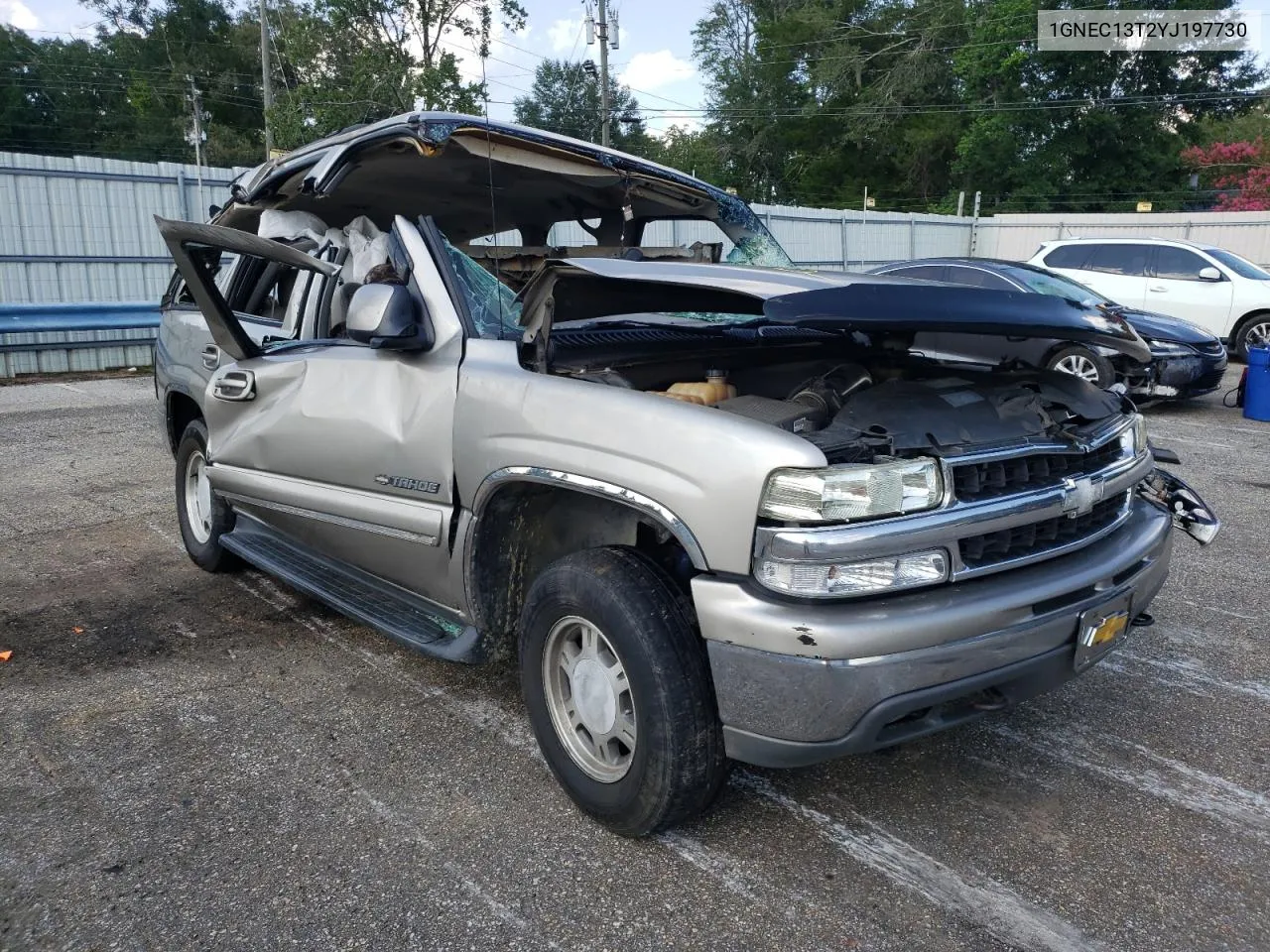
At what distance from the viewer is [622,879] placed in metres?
2.63

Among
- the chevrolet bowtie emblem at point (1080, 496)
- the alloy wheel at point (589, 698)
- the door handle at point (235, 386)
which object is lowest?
the alloy wheel at point (589, 698)

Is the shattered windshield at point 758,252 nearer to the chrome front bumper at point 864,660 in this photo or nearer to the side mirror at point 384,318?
the side mirror at point 384,318

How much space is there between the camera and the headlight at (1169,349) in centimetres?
983

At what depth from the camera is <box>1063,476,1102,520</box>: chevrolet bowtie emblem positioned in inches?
106

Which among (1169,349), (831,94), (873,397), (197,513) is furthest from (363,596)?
(831,94)

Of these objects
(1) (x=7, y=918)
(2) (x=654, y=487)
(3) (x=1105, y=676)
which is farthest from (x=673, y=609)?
(3) (x=1105, y=676)

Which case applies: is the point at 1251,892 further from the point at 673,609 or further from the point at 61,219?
the point at 61,219

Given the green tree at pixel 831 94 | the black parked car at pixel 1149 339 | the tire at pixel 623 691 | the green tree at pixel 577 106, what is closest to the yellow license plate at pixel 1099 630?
the tire at pixel 623 691

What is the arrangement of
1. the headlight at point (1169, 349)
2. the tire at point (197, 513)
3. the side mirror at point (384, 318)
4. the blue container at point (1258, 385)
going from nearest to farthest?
the side mirror at point (384, 318) → the tire at point (197, 513) → the blue container at point (1258, 385) → the headlight at point (1169, 349)

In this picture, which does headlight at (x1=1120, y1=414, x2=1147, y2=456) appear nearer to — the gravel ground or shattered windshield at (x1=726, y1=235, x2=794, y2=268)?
the gravel ground

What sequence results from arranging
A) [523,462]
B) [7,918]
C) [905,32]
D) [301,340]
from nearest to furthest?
[7,918] < [523,462] < [301,340] < [905,32]

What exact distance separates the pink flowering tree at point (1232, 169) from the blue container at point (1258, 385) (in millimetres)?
29039

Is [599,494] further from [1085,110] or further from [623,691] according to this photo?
[1085,110]

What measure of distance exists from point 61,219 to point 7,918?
43.7 feet
